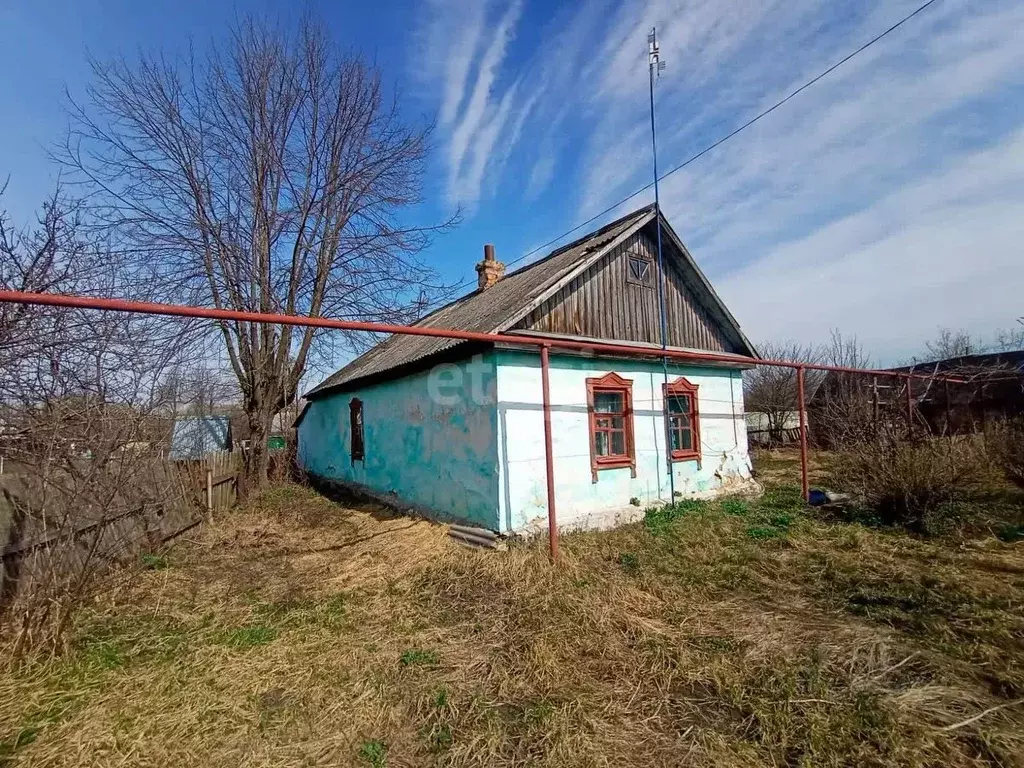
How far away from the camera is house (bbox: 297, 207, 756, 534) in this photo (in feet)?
25.5

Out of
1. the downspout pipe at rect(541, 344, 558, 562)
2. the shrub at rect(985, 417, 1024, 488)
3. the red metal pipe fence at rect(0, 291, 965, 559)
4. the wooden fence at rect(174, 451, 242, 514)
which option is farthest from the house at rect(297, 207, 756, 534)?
the shrub at rect(985, 417, 1024, 488)

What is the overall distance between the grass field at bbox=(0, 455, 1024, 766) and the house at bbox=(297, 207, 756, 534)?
1531 millimetres

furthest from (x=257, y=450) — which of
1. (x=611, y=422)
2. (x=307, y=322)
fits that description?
(x=307, y=322)

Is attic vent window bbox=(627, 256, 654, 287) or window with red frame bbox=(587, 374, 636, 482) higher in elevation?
attic vent window bbox=(627, 256, 654, 287)

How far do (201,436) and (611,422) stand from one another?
1440cm

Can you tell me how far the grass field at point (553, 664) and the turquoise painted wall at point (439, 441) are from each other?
1.56 m

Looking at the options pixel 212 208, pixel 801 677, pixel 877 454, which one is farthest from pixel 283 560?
pixel 212 208

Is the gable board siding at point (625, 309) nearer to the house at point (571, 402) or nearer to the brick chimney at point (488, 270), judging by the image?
the house at point (571, 402)

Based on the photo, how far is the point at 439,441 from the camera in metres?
8.90

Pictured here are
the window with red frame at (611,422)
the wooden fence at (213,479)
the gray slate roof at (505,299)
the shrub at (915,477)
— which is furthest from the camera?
the wooden fence at (213,479)

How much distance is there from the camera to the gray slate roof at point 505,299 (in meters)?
8.46

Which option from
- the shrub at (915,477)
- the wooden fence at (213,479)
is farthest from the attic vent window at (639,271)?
the wooden fence at (213,479)

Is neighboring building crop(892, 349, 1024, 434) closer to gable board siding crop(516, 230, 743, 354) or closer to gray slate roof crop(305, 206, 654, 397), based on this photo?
gable board siding crop(516, 230, 743, 354)

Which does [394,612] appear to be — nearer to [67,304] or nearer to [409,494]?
[67,304]
